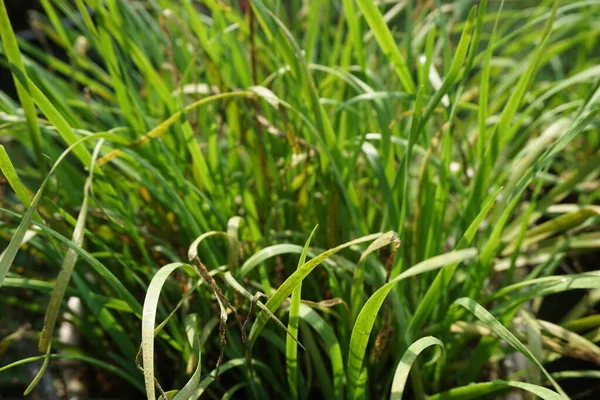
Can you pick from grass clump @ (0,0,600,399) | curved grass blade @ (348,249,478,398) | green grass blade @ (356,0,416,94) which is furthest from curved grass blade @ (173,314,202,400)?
green grass blade @ (356,0,416,94)

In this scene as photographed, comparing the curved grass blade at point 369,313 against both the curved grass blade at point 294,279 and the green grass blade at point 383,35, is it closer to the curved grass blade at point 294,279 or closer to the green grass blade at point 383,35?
the curved grass blade at point 294,279

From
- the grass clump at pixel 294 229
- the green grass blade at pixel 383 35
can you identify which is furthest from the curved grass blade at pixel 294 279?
the green grass blade at pixel 383 35

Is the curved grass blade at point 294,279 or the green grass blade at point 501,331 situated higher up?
the curved grass blade at point 294,279

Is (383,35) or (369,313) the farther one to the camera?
(383,35)

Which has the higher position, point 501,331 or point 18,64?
point 18,64

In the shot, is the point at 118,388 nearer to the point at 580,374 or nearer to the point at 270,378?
the point at 270,378

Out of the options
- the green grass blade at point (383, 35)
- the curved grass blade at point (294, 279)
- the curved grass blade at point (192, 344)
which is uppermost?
the green grass blade at point (383, 35)

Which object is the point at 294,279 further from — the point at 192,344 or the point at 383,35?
the point at 383,35

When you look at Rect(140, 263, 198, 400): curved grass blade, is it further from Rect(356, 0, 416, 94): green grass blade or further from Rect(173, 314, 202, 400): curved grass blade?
Rect(356, 0, 416, 94): green grass blade

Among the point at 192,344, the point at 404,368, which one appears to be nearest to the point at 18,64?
the point at 192,344

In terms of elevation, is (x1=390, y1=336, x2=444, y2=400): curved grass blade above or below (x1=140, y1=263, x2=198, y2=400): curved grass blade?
below

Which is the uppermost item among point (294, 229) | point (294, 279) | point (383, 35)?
point (383, 35)

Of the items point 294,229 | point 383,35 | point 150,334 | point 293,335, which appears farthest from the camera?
point 294,229
